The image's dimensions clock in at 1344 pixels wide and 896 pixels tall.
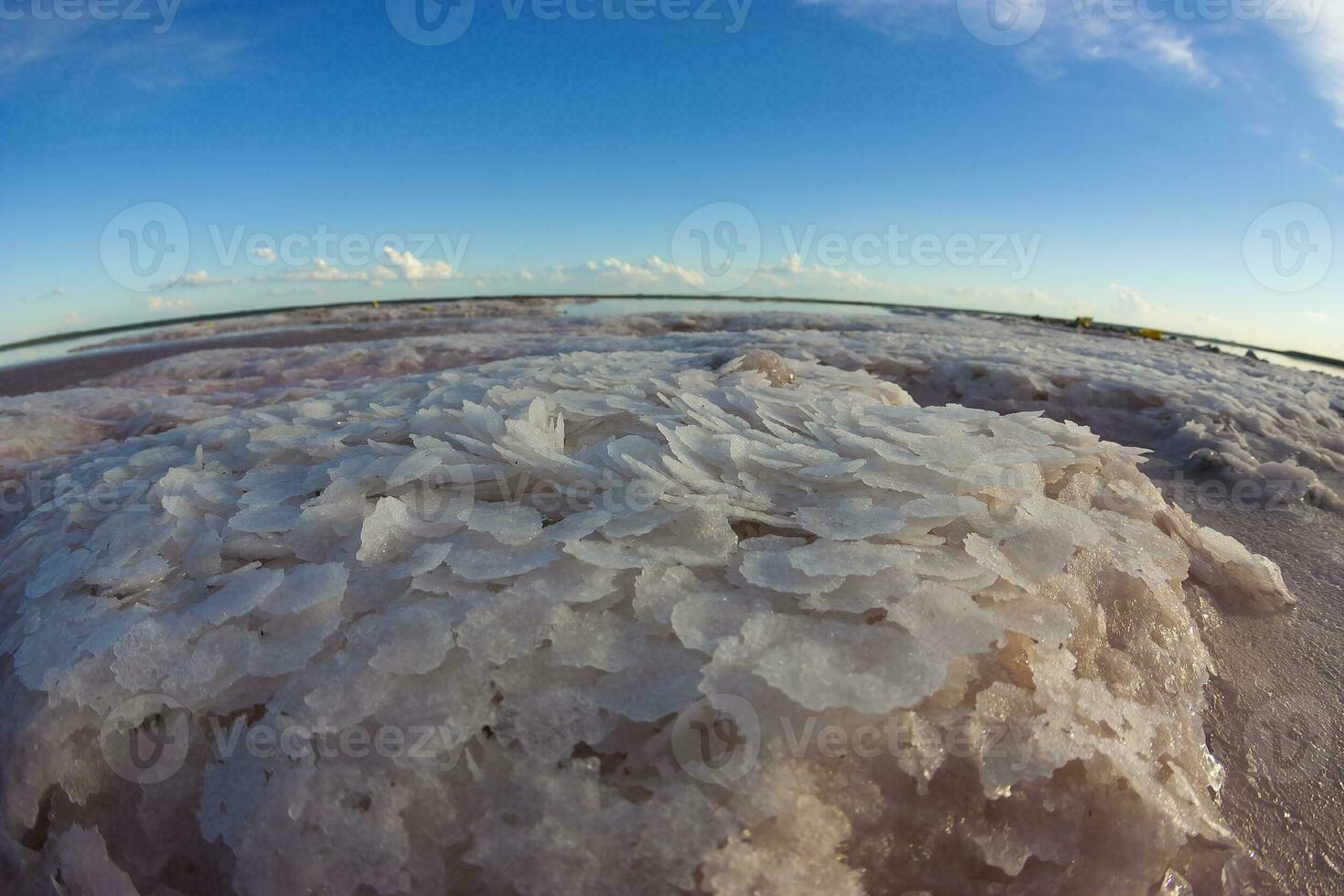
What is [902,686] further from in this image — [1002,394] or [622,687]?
[1002,394]

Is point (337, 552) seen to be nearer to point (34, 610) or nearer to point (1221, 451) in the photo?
point (34, 610)

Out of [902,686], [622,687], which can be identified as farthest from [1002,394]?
[622,687]

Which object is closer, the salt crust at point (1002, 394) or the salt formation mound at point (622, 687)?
the salt formation mound at point (622, 687)

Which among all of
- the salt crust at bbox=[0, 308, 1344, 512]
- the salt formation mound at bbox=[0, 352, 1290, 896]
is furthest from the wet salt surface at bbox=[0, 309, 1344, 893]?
the salt crust at bbox=[0, 308, 1344, 512]

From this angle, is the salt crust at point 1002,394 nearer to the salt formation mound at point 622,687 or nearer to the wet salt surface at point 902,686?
the wet salt surface at point 902,686

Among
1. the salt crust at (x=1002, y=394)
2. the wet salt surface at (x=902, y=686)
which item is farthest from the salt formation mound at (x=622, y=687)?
the salt crust at (x=1002, y=394)

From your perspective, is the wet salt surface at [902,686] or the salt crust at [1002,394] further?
the salt crust at [1002,394]

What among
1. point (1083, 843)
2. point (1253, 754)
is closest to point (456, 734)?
point (1083, 843)

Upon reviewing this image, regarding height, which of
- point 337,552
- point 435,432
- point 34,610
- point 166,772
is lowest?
point 166,772
